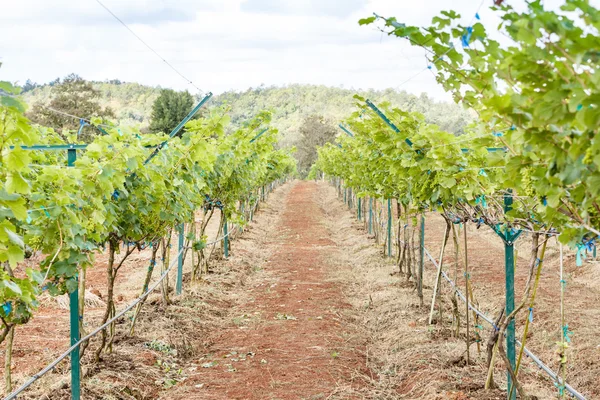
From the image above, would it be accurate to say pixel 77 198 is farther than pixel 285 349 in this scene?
No

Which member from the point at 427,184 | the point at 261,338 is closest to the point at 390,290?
the point at 261,338

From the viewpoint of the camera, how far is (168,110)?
139 feet

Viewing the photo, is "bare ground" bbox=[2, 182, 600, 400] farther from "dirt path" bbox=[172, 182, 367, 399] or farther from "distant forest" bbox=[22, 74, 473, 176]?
"distant forest" bbox=[22, 74, 473, 176]

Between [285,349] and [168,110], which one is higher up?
[168,110]

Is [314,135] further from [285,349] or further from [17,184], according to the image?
[17,184]

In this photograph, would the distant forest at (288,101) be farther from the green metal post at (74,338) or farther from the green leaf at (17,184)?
the green leaf at (17,184)

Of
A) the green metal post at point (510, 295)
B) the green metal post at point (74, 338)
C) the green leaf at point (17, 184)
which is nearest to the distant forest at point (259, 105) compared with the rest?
the green metal post at point (74, 338)

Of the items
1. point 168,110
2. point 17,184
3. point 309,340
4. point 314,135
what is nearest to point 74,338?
point 17,184

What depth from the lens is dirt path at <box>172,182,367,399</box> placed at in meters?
5.53

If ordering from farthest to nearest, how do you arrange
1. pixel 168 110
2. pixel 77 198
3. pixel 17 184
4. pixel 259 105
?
pixel 259 105 < pixel 168 110 < pixel 77 198 < pixel 17 184

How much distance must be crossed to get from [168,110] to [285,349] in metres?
38.1

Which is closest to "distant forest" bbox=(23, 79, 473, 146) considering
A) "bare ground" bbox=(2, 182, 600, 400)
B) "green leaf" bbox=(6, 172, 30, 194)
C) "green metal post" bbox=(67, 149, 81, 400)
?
"bare ground" bbox=(2, 182, 600, 400)

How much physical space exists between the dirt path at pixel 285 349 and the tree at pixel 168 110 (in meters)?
33.0

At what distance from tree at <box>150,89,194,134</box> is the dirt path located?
33001mm
